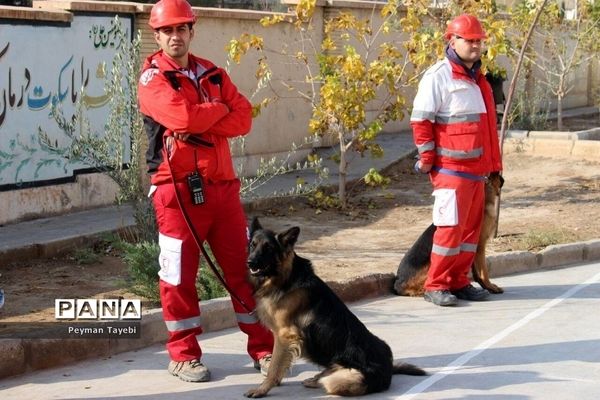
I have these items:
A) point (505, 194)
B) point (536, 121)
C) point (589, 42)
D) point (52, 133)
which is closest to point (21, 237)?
point (52, 133)

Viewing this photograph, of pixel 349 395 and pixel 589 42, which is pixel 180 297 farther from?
pixel 589 42

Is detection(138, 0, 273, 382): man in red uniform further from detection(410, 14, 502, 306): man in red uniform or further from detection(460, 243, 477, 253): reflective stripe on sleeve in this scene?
detection(460, 243, 477, 253): reflective stripe on sleeve

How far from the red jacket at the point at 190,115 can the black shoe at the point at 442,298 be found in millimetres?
2909

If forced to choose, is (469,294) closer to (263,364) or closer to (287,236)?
(263,364)

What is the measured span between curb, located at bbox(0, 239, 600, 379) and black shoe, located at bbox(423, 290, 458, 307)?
1.83ft

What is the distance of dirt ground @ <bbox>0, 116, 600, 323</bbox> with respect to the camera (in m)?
9.08

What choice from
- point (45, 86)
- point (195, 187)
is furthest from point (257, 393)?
point (45, 86)

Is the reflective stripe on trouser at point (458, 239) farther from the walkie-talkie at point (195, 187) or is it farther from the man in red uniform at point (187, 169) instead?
the walkie-talkie at point (195, 187)

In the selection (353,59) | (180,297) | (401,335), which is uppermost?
(353,59)

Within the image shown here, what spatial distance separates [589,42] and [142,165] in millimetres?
11984

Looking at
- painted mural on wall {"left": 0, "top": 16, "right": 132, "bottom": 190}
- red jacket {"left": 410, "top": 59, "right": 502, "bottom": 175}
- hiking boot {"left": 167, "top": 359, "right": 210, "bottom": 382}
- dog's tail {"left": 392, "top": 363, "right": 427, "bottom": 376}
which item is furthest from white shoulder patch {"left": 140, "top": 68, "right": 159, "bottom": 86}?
painted mural on wall {"left": 0, "top": 16, "right": 132, "bottom": 190}

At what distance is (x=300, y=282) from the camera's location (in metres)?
6.57

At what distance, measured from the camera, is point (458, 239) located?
29.9 ft

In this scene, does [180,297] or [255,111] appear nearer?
[180,297]
